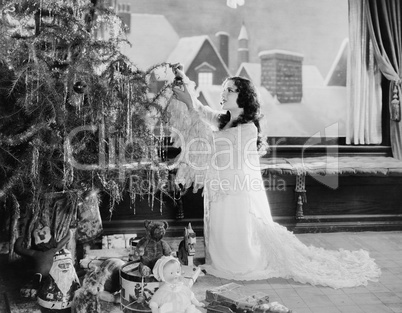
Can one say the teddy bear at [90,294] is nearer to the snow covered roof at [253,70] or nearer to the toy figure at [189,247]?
the toy figure at [189,247]

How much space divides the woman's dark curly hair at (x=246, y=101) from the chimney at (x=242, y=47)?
6.70ft

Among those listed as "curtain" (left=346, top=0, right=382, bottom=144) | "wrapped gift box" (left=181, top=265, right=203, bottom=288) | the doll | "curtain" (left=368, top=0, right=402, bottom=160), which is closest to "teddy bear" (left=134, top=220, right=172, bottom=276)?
"wrapped gift box" (left=181, top=265, right=203, bottom=288)

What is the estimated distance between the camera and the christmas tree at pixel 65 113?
3.99m

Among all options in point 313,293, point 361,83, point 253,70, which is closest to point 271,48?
point 253,70

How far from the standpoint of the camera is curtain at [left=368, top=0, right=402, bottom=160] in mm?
6742

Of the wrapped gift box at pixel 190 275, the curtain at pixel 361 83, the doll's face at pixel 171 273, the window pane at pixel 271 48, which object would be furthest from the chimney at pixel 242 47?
the doll's face at pixel 171 273

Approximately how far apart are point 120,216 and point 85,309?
2423 millimetres

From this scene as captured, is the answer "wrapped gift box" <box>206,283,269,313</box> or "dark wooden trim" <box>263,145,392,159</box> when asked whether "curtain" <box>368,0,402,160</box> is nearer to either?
"dark wooden trim" <box>263,145,392,159</box>

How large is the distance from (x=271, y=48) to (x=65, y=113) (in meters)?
3.60

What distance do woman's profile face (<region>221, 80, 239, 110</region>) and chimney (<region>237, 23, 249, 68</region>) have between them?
207 centimetres

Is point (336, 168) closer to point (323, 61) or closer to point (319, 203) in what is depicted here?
point (319, 203)

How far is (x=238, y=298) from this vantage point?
3.90 metres

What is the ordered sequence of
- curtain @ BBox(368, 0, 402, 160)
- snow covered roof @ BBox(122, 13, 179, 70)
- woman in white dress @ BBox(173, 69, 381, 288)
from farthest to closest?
curtain @ BBox(368, 0, 402, 160), snow covered roof @ BBox(122, 13, 179, 70), woman in white dress @ BBox(173, 69, 381, 288)

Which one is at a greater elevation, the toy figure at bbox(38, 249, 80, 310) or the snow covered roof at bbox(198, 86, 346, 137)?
the snow covered roof at bbox(198, 86, 346, 137)
